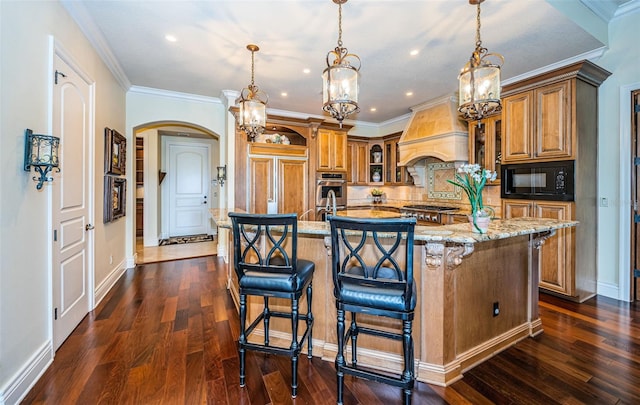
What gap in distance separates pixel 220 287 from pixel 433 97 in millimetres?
4368

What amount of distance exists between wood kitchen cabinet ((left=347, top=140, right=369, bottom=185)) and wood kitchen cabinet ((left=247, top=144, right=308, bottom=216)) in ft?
4.35

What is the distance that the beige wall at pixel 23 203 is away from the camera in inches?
64.3

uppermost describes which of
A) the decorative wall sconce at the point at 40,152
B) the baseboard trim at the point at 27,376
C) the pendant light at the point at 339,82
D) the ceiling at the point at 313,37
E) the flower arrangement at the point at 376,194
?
the ceiling at the point at 313,37

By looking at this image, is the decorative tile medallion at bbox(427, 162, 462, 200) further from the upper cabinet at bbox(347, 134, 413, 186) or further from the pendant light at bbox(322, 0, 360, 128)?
the pendant light at bbox(322, 0, 360, 128)

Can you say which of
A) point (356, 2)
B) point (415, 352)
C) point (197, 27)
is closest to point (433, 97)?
point (356, 2)

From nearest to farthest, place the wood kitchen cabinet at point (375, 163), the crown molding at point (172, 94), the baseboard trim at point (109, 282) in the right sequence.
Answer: the baseboard trim at point (109, 282) → the crown molding at point (172, 94) → the wood kitchen cabinet at point (375, 163)

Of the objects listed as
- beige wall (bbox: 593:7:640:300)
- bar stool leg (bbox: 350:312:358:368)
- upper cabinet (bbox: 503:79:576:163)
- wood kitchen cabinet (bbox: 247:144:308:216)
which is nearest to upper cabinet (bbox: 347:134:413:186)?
wood kitchen cabinet (bbox: 247:144:308:216)

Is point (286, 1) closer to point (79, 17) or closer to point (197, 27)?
point (197, 27)

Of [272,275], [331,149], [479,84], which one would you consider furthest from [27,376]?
[331,149]

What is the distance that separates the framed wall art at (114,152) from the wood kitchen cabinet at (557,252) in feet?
16.7

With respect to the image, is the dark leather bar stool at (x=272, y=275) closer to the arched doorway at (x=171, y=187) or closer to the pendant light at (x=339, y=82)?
the pendant light at (x=339, y=82)

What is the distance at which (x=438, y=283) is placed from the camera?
1.85 meters

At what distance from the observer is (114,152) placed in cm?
363

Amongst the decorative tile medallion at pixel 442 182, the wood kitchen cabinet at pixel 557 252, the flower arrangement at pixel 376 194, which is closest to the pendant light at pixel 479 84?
the wood kitchen cabinet at pixel 557 252
